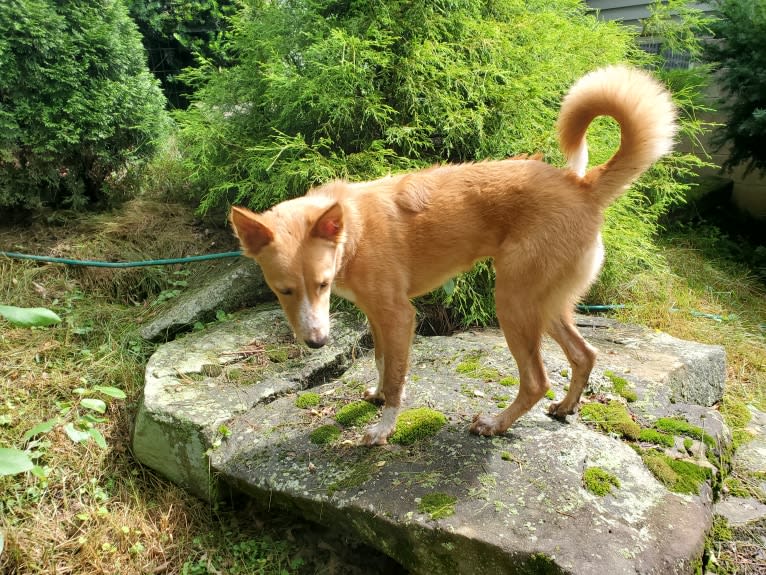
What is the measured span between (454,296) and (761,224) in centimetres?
588

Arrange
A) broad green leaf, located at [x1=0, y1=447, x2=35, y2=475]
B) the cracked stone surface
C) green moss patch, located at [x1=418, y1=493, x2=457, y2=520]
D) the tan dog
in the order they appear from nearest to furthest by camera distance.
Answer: broad green leaf, located at [x1=0, y1=447, x2=35, y2=475], the cracked stone surface, green moss patch, located at [x1=418, y1=493, x2=457, y2=520], the tan dog

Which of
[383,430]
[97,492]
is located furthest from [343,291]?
[97,492]

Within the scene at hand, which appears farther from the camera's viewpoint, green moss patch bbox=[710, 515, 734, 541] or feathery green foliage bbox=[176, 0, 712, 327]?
feathery green foliage bbox=[176, 0, 712, 327]

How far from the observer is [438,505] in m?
2.26

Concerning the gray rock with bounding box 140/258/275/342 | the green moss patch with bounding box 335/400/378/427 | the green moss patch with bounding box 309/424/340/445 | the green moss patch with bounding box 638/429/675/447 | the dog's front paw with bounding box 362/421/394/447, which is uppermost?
the green moss patch with bounding box 638/429/675/447

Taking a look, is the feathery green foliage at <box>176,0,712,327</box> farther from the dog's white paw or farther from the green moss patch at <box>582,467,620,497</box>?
the green moss patch at <box>582,467,620,497</box>

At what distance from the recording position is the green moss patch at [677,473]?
2356 millimetres

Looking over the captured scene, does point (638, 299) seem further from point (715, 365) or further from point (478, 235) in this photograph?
point (478, 235)

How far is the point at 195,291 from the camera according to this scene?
4.34 meters

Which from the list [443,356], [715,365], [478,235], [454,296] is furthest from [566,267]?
[715,365]

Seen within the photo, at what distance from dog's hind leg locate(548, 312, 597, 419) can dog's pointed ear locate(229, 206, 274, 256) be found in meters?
1.63

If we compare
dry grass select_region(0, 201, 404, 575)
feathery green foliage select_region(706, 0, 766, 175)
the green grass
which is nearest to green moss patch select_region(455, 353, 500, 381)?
the green grass

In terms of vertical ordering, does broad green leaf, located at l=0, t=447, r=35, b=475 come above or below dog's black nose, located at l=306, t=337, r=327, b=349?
above

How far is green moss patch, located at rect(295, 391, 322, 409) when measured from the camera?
3.14 meters
